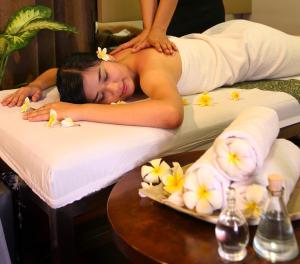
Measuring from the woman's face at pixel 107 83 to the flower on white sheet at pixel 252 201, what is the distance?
A: 79cm

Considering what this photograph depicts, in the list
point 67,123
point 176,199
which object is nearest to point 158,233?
point 176,199

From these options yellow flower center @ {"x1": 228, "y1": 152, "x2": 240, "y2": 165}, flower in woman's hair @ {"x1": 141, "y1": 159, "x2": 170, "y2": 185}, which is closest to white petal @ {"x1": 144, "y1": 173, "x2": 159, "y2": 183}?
flower in woman's hair @ {"x1": 141, "y1": 159, "x2": 170, "y2": 185}

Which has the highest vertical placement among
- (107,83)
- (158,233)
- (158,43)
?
(158,43)

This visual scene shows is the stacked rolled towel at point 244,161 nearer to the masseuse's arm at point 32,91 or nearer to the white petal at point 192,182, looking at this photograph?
the white petal at point 192,182

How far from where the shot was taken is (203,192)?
0.83m

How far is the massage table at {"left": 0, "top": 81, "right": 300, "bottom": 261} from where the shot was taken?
108 centimetres

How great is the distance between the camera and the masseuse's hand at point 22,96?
158 centimetres

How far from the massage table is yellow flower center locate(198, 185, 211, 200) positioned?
0.36m

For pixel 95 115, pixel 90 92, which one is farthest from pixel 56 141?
pixel 90 92

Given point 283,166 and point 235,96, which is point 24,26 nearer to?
point 235,96

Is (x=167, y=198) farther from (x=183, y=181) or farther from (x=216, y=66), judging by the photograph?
(x=216, y=66)

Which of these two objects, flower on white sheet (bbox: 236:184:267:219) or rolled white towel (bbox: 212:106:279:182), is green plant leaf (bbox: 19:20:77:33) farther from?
flower on white sheet (bbox: 236:184:267:219)

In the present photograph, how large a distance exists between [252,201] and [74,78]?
88 cm

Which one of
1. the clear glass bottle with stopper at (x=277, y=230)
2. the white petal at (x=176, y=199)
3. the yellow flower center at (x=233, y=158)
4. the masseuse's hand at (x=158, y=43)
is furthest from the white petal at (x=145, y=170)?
the masseuse's hand at (x=158, y=43)
